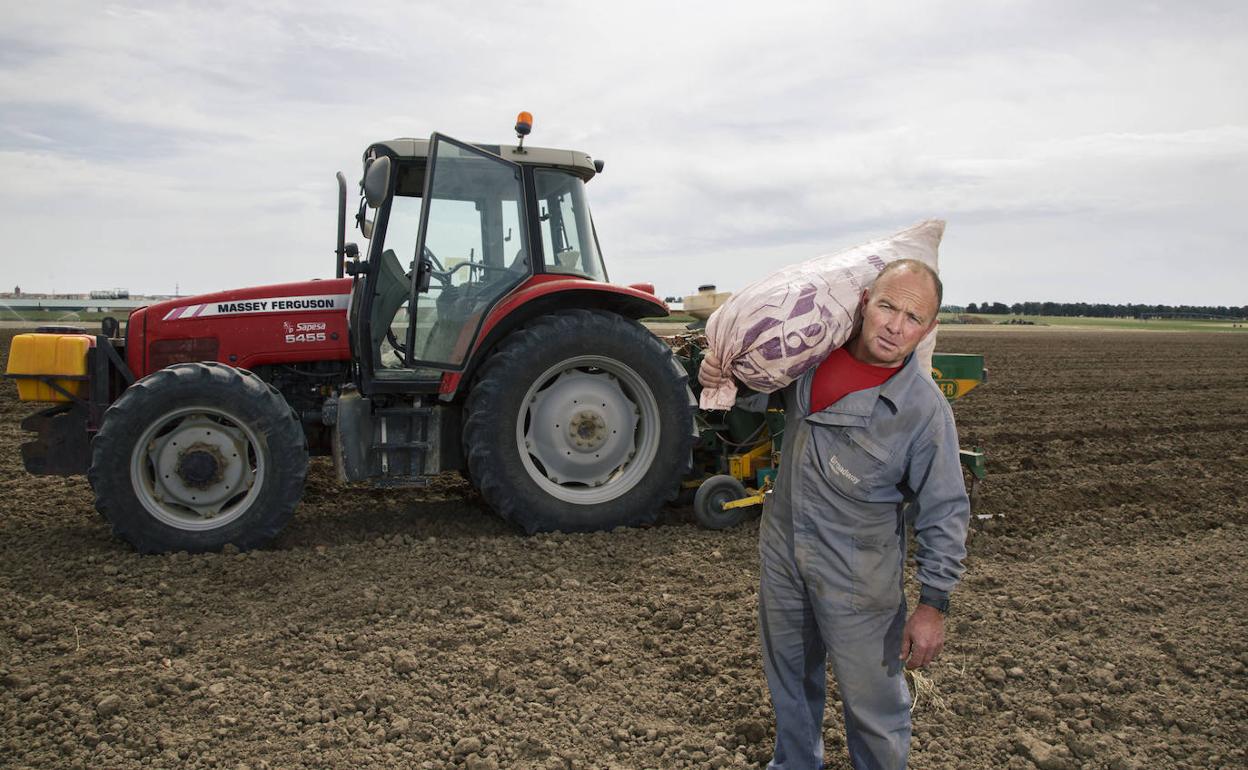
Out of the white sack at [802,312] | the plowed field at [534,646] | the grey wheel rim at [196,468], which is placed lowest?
the plowed field at [534,646]

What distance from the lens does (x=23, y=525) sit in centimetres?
514

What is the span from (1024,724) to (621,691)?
141 cm

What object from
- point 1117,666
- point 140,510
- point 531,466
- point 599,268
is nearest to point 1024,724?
point 1117,666

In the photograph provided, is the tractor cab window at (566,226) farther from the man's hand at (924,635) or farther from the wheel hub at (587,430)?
the man's hand at (924,635)

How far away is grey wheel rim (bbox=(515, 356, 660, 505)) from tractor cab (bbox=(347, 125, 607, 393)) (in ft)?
1.71

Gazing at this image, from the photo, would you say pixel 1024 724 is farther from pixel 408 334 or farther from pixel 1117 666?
pixel 408 334

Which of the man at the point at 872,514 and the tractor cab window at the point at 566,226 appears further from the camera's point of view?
the tractor cab window at the point at 566,226

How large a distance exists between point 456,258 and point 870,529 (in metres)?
3.39

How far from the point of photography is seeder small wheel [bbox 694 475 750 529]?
5258mm

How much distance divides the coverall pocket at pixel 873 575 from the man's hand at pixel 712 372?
0.60 meters

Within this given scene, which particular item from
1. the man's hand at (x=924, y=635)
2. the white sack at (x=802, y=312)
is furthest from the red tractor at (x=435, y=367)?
the man's hand at (x=924, y=635)

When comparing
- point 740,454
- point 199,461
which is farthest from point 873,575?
point 199,461

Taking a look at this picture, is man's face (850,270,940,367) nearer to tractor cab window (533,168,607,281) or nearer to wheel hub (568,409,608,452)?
wheel hub (568,409,608,452)

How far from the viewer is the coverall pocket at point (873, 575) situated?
7.39 ft
